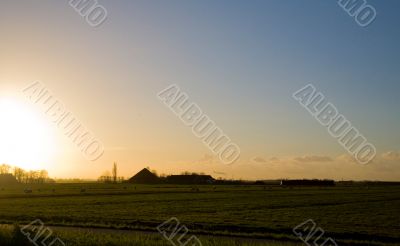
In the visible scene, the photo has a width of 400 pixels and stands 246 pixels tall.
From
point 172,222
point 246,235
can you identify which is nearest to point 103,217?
point 172,222

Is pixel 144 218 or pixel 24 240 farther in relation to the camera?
pixel 144 218

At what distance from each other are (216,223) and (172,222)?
3.95 m

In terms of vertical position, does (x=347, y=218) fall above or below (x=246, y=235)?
above

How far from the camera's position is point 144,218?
42.1m

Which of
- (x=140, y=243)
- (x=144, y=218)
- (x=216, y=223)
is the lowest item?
(x=140, y=243)

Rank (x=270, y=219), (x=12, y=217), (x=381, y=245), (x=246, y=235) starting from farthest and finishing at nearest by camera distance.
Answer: (x=12, y=217)
(x=270, y=219)
(x=246, y=235)
(x=381, y=245)

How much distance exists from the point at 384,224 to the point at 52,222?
25.0 metres

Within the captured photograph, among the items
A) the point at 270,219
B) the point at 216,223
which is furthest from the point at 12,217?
the point at 270,219

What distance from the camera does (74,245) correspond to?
2212 centimetres

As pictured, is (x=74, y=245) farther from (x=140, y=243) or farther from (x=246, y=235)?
(x=246, y=235)

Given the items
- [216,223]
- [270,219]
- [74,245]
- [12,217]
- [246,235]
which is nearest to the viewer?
[74,245]

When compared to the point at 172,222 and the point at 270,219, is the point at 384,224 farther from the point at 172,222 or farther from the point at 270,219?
the point at 172,222

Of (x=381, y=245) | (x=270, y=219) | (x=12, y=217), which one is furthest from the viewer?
(x=12, y=217)

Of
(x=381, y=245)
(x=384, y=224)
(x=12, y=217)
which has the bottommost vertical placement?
(x=12, y=217)
